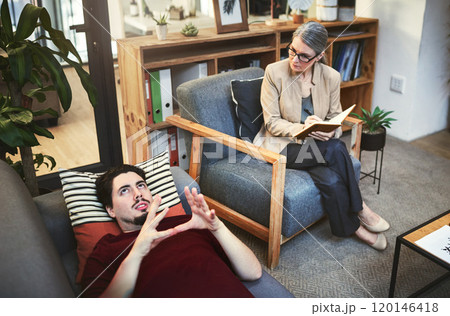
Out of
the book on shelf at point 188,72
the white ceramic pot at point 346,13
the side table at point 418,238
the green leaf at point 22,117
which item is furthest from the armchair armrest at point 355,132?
the green leaf at point 22,117

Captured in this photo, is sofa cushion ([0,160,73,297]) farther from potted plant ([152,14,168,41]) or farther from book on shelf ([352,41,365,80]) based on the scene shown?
book on shelf ([352,41,365,80])

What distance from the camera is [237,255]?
1.55 metres

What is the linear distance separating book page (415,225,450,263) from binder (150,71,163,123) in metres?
1.68

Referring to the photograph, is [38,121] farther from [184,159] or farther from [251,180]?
[251,180]

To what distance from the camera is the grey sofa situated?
1.14 m

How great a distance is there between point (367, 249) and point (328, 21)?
1.82 m

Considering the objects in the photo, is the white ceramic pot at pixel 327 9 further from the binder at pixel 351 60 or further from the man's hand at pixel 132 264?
the man's hand at pixel 132 264

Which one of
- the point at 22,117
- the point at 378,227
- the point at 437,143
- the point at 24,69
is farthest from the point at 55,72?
the point at 437,143

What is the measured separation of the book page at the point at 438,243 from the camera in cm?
170

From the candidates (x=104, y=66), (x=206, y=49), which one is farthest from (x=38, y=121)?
(x=206, y=49)

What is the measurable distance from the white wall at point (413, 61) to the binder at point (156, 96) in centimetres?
194

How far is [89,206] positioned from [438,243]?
1318mm

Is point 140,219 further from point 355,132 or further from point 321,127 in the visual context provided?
point 355,132

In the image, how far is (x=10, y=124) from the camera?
183 cm
